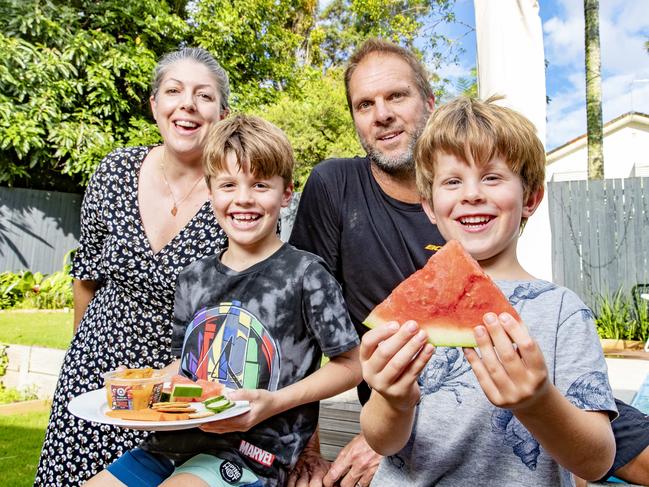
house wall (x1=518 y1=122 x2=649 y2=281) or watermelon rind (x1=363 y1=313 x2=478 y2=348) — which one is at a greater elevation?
house wall (x1=518 y1=122 x2=649 y2=281)

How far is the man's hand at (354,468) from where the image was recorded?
7.36 ft

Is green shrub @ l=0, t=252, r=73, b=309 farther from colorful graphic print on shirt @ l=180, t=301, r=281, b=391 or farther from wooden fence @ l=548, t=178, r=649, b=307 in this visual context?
colorful graphic print on shirt @ l=180, t=301, r=281, b=391

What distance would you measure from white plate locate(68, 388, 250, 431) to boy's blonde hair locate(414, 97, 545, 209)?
98 centimetres

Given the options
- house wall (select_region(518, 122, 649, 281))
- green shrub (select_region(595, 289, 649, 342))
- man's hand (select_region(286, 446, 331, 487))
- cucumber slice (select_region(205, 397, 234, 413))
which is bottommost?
green shrub (select_region(595, 289, 649, 342))

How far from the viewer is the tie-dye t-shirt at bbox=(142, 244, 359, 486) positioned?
7.04ft

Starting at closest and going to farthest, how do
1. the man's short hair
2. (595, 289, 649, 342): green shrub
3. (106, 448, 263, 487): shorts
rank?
(106, 448, 263, 487): shorts, the man's short hair, (595, 289, 649, 342): green shrub

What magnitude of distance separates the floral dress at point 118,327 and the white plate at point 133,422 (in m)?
0.62

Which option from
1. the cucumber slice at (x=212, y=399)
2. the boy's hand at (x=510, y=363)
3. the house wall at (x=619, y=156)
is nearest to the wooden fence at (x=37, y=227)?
the cucumber slice at (x=212, y=399)

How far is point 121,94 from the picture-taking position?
1517 centimetres

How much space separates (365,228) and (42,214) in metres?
14.7

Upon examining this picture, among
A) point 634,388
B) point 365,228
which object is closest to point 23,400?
point 365,228

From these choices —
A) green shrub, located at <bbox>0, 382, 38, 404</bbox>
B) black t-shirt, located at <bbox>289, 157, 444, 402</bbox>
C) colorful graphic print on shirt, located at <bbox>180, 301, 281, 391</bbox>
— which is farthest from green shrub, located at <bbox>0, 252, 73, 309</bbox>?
colorful graphic print on shirt, located at <bbox>180, 301, 281, 391</bbox>

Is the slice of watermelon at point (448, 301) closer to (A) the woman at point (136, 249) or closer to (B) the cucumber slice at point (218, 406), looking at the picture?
(B) the cucumber slice at point (218, 406)

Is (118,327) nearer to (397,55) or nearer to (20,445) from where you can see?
(397,55)
